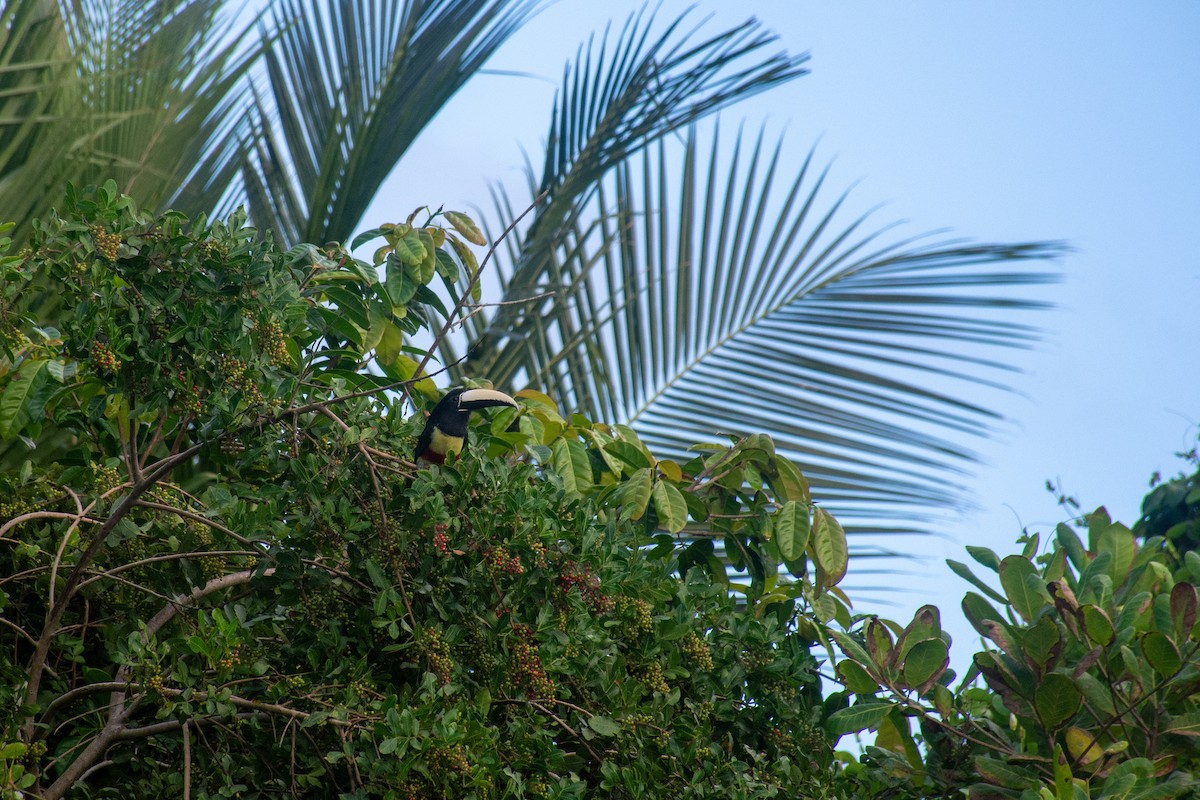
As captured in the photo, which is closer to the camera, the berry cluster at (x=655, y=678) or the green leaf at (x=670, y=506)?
the berry cluster at (x=655, y=678)

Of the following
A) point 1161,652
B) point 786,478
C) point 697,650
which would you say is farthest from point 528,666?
point 1161,652

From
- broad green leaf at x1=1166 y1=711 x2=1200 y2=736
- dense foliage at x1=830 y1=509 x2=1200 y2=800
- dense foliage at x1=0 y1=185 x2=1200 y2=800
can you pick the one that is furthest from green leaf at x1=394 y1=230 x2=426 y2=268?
broad green leaf at x1=1166 y1=711 x2=1200 y2=736

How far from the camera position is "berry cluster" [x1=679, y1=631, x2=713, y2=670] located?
5.80 feet

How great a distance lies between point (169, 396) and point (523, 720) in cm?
70

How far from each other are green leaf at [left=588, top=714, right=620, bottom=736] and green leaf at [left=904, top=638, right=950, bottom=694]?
1.68 feet

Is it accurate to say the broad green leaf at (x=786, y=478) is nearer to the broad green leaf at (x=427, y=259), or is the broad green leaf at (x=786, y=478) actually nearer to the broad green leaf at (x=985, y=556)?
the broad green leaf at (x=985, y=556)

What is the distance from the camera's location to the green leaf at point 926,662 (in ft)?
5.75

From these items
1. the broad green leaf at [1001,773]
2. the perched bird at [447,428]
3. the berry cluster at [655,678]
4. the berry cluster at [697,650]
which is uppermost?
the perched bird at [447,428]

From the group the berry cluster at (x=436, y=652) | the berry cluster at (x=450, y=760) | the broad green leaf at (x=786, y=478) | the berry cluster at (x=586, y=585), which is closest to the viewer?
the berry cluster at (x=450, y=760)

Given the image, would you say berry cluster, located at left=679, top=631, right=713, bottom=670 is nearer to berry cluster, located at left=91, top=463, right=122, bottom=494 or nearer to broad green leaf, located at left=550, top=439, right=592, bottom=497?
broad green leaf, located at left=550, top=439, right=592, bottom=497

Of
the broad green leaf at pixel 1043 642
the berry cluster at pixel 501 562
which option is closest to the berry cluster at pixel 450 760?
the berry cluster at pixel 501 562

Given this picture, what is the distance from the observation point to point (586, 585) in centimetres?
160

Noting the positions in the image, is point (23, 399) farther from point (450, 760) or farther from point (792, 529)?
point (792, 529)

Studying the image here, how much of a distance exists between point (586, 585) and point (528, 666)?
0.16 m
